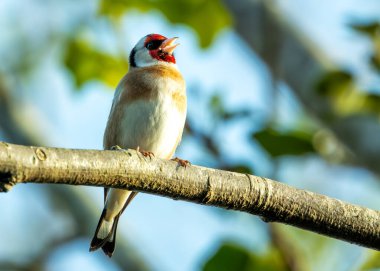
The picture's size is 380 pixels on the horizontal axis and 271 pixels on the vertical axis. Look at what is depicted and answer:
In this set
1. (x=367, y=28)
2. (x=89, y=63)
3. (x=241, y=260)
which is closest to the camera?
(x=241, y=260)

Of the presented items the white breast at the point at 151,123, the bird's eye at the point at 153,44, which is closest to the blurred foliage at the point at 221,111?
the white breast at the point at 151,123

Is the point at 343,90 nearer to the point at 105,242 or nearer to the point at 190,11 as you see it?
the point at 190,11

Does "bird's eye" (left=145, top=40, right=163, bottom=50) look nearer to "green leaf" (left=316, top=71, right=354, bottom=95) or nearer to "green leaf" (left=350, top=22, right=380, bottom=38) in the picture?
"green leaf" (left=316, top=71, right=354, bottom=95)

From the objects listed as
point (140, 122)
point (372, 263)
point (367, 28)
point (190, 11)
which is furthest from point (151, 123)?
point (372, 263)

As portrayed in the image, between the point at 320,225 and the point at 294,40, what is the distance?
241 cm

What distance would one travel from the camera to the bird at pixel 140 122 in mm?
5188

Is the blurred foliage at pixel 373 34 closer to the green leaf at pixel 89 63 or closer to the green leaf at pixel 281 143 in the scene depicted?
the green leaf at pixel 281 143

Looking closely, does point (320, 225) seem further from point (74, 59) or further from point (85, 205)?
point (85, 205)

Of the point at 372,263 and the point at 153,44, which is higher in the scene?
the point at 153,44

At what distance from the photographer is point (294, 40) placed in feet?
18.0

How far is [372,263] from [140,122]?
1977 mm

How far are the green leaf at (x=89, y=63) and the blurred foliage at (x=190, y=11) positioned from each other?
1.30ft

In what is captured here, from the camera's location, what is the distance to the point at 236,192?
10.8ft

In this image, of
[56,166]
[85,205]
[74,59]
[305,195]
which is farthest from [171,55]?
[56,166]
